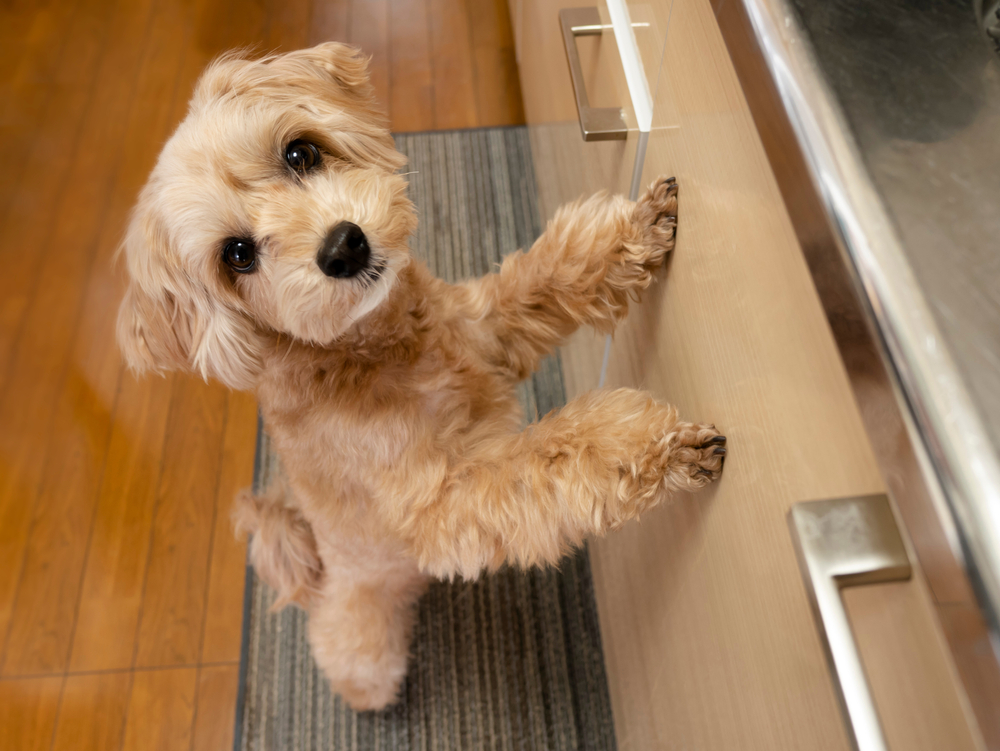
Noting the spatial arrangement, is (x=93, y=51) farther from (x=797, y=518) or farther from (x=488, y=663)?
(x=797, y=518)

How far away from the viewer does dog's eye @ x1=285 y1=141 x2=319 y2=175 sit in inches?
35.4

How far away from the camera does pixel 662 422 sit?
2.34 ft

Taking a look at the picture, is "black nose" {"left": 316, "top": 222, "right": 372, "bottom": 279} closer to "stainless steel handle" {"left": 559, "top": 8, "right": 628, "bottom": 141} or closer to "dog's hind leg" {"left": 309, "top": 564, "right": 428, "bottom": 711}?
"stainless steel handle" {"left": 559, "top": 8, "right": 628, "bottom": 141}

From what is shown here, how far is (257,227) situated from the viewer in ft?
2.78

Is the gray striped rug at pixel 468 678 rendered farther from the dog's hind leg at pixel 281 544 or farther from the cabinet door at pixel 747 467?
the cabinet door at pixel 747 467

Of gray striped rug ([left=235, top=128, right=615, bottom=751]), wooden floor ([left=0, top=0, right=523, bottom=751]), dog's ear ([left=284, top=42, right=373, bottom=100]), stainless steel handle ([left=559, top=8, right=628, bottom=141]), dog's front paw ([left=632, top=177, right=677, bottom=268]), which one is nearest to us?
dog's front paw ([left=632, top=177, right=677, bottom=268])

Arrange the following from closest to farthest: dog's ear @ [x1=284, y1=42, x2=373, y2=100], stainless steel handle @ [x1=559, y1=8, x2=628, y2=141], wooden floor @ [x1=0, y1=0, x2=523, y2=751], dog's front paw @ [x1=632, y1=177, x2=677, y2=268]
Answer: dog's front paw @ [x1=632, y1=177, x2=677, y2=268] → stainless steel handle @ [x1=559, y1=8, x2=628, y2=141] → dog's ear @ [x1=284, y1=42, x2=373, y2=100] → wooden floor @ [x1=0, y1=0, x2=523, y2=751]

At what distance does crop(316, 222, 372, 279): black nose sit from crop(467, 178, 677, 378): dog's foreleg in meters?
0.29

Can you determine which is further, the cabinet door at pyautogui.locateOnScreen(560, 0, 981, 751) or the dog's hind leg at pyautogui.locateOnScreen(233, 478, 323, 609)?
the dog's hind leg at pyautogui.locateOnScreen(233, 478, 323, 609)

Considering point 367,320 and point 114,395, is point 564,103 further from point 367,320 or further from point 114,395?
point 114,395

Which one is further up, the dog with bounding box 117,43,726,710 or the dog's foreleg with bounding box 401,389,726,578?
the dog with bounding box 117,43,726,710

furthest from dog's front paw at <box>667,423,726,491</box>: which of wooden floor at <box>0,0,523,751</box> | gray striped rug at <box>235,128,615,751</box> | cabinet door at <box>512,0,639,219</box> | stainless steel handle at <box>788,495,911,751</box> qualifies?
wooden floor at <box>0,0,523,751</box>

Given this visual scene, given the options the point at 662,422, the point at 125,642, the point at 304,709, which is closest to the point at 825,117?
the point at 662,422

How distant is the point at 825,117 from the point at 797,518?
0.25 m
